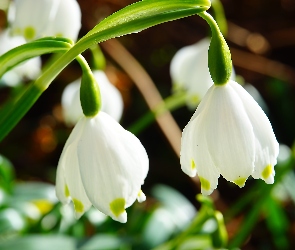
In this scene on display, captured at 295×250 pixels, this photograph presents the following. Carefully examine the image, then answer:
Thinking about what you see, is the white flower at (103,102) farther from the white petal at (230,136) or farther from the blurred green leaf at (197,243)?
the white petal at (230,136)

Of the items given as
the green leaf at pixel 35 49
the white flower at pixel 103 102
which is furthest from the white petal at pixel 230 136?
the white flower at pixel 103 102

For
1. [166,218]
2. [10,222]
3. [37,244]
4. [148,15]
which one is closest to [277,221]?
[166,218]

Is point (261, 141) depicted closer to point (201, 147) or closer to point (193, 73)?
point (201, 147)

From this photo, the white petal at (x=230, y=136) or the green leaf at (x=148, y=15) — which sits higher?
the green leaf at (x=148, y=15)

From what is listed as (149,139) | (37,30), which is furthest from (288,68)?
(37,30)

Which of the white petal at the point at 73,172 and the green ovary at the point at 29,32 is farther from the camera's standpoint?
the green ovary at the point at 29,32

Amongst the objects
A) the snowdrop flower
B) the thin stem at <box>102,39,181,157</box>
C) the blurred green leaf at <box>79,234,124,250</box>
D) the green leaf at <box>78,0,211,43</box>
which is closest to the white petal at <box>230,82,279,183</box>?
the green leaf at <box>78,0,211,43</box>

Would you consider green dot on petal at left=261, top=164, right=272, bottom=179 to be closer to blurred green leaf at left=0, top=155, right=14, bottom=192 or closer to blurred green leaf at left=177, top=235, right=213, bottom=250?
blurred green leaf at left=177, top=235, right=213, bottom=250
